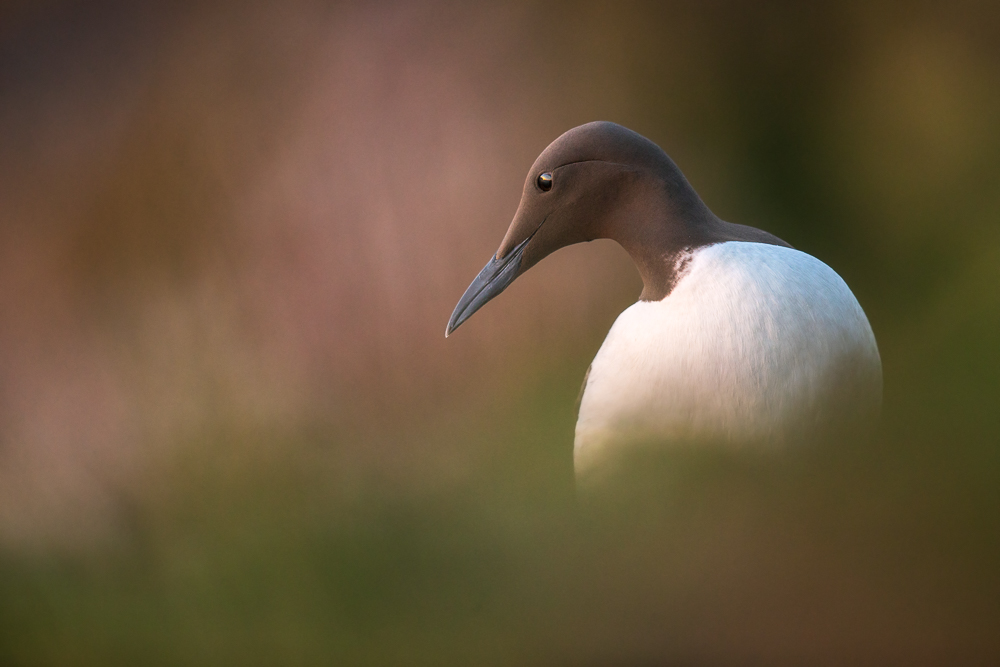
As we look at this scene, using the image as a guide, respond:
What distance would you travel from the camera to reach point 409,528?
0.74 ft

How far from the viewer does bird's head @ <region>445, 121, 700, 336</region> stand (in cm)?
89

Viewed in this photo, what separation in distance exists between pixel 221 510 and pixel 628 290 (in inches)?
49.1

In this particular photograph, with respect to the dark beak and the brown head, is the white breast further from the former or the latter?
the dark beak

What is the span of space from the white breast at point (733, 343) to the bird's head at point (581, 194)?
12 cm

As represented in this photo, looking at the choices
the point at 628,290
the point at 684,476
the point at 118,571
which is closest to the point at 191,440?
the point at 118,571

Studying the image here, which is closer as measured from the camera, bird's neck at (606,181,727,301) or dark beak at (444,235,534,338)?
bird's neck at (606,181,727,301)

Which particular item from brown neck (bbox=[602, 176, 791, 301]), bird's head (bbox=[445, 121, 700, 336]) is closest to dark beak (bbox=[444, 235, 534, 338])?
bird's head (bbox=[445, 121, 700, 336])

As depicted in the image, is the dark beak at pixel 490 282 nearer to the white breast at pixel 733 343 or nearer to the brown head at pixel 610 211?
the brown head at pixel 610 211

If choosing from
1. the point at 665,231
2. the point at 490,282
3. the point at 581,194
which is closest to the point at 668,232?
the point at 665,231

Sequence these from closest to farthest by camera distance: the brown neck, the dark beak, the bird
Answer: the bird < the brown neck < the dark beak

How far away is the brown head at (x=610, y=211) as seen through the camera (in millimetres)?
859

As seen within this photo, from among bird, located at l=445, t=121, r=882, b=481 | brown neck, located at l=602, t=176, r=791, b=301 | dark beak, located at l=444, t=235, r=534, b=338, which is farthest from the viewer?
dark beak, located at l=444, t=235, r=534, b=338

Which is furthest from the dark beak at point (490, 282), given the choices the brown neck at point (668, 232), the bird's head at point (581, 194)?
the brown neck at point (668, 232)

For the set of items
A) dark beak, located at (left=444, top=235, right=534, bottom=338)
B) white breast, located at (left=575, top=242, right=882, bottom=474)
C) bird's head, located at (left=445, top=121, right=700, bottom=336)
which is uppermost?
bird's head, located at (left=445, top=121, right=700, bottom=336)
